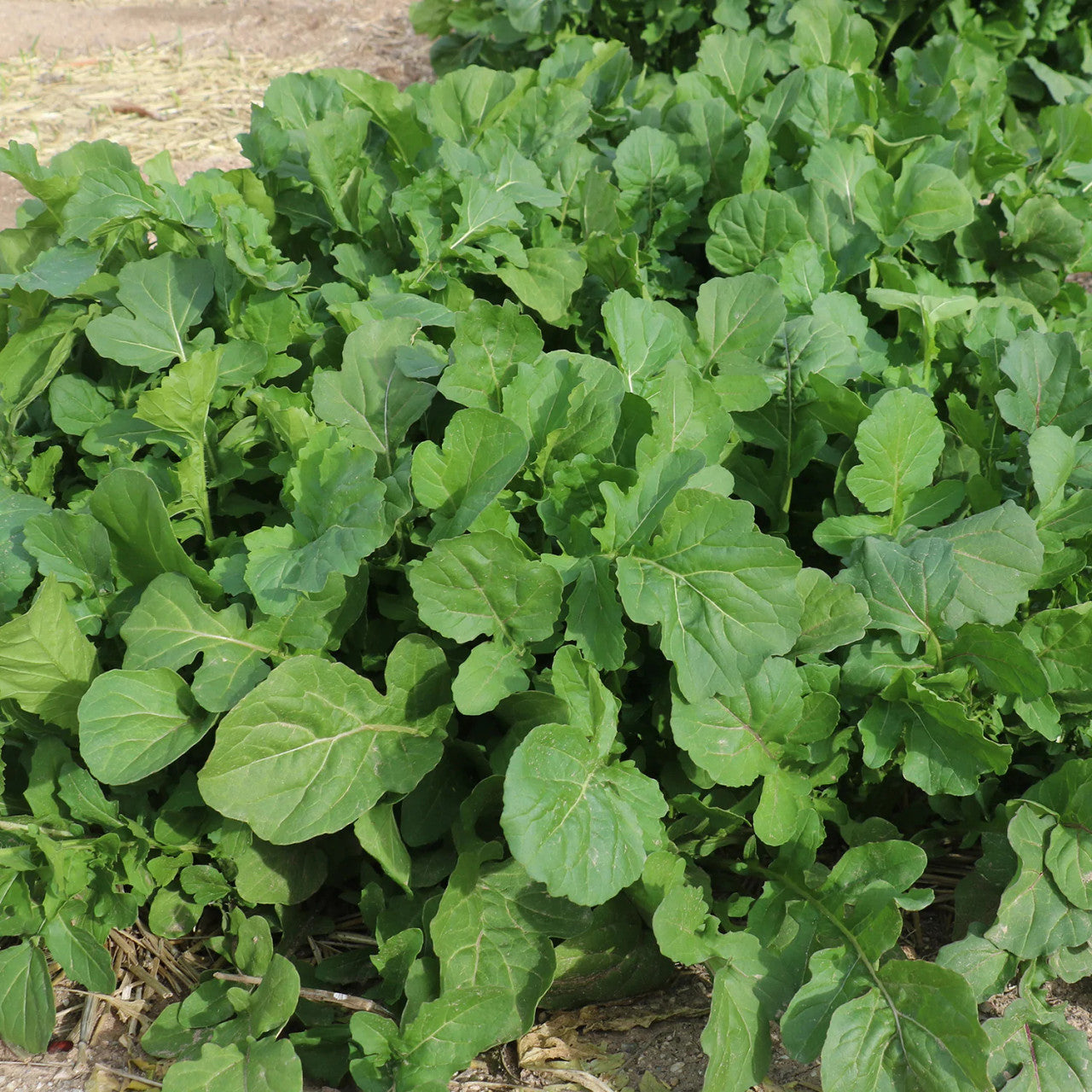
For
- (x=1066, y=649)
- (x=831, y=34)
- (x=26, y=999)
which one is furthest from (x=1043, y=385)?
(x=26, y=999)

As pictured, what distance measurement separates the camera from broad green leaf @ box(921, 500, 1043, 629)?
207 centimetres

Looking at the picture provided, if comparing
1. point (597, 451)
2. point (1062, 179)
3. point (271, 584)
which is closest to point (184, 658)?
point (271, 584)

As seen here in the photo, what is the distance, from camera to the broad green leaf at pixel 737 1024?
1.79 m

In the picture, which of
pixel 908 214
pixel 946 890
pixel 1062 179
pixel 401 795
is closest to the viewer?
pixel 401 795

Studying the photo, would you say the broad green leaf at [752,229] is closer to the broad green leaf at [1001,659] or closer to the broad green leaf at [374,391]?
the broad green leaf at [374,391]

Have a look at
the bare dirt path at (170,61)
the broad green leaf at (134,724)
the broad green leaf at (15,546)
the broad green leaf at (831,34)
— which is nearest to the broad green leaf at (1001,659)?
the broad green leaf at (134,724)

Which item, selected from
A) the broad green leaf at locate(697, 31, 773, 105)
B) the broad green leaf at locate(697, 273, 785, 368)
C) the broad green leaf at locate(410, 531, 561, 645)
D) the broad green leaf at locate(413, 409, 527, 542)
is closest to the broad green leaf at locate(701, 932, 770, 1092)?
the broad green leaf at locate(410, 531, 561, 645)

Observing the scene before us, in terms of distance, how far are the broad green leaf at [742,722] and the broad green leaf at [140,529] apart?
95 cm

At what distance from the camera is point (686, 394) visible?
2086mm

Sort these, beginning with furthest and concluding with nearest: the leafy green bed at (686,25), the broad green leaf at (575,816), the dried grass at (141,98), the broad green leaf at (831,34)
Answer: the dried grass at (141,98) → the leafy green bed at (686,25) → the broad green leaf at (831,34) → the broad green leaf at (575,816)

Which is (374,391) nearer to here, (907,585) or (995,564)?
(907,585)

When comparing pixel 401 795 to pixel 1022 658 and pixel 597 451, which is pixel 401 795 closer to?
pixel 597 451

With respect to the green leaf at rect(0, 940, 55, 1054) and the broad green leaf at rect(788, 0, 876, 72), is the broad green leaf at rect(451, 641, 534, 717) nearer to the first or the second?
the green leaf at rect(0, 940, 55, 1054)

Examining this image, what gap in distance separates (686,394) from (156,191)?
54.8 inches
